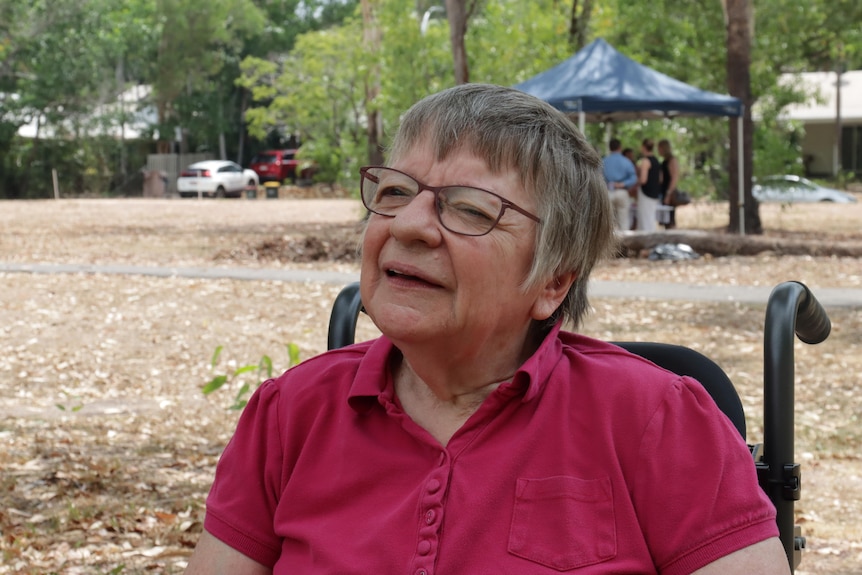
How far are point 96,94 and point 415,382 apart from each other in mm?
42511

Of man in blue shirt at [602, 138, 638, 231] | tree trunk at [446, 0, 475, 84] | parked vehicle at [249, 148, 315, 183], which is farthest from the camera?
parked vehicle at [249, 148, 315, 183]

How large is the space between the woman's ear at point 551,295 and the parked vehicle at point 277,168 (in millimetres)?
43804

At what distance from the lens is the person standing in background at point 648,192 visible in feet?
56.2

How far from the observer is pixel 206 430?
20.0 feet

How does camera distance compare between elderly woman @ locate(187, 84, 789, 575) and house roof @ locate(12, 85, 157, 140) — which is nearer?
elderly woman @ locate(187, 84, 789, 575)

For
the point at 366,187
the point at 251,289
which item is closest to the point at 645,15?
the point at 251,289

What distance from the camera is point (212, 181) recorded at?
4091cm

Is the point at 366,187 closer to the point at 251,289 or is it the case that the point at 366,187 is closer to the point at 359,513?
the point at 359,513

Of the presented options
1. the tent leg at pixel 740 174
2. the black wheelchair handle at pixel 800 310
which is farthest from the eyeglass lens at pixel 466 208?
the tent leg at pixel 740 174

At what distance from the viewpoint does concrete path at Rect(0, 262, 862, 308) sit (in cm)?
1033

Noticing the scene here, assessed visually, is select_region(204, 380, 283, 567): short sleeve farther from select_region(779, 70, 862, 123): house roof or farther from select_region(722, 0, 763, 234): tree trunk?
select_region(779, 70, 862, 123): house roof

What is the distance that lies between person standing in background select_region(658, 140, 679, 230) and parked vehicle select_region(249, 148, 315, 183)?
93.1 feet

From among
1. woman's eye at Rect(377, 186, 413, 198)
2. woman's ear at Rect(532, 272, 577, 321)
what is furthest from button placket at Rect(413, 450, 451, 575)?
woman's eye at Rect(377, 186, 413, 198)

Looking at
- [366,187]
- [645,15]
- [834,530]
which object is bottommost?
[834,530]
